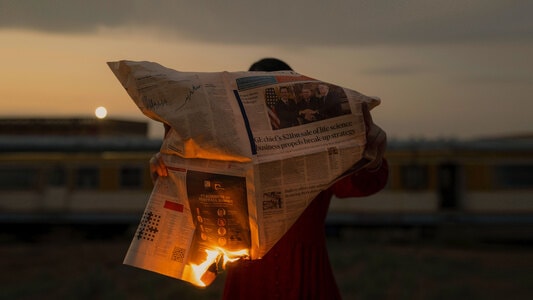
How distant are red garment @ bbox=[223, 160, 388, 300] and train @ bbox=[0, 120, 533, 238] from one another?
A: 481 inches

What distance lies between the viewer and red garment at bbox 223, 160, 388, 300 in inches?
76.7

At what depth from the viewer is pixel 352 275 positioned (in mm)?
8867

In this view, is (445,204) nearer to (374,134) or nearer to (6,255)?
(6,255)

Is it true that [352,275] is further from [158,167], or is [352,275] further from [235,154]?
[235,154]

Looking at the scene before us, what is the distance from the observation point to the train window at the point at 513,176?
1470cm

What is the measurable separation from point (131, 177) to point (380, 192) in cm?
665

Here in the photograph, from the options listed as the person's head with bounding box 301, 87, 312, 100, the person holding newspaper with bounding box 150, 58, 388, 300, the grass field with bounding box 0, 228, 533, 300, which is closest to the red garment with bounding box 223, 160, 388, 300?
the person holding newspaper with bounding box 150, 58, 388, 300

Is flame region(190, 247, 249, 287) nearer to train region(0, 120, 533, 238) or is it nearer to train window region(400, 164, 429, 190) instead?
train region(0, 120, 533, 238)

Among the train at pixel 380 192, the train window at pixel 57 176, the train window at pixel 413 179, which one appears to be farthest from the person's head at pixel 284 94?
the train window at pixel 57 176

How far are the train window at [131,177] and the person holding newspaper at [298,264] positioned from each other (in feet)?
46.1

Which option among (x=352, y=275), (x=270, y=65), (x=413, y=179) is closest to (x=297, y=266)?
(x=270, y=65)

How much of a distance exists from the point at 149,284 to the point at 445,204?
9.82 metres

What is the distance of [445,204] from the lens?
15336 millimetres

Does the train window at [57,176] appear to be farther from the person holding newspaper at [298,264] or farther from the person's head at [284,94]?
the person's head at [284,94]
